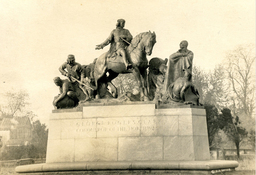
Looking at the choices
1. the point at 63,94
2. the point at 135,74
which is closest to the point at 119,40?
the point at 135,74

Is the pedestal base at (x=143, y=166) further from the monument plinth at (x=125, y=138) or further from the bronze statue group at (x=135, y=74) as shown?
the bronze statue group at (x=135, y=74)

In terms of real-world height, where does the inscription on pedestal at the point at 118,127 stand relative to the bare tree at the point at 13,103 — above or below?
below

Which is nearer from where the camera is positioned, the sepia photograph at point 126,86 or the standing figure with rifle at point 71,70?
the sepia photograph at point 126,86

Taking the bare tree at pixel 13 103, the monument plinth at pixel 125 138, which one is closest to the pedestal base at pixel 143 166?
the monument plinth at pixel 125 138

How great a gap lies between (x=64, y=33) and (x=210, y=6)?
39.1ft

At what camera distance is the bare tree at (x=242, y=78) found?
27.2 metres

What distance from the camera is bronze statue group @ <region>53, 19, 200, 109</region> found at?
430 inches

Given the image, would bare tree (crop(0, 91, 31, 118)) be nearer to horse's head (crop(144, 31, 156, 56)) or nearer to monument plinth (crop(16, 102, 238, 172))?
monument plinth (crop(16, 102, 238, 172))

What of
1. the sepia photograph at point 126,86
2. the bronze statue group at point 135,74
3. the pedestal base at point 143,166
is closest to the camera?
the pedestal base at point 143,166

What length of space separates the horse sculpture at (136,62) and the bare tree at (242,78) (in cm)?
1800

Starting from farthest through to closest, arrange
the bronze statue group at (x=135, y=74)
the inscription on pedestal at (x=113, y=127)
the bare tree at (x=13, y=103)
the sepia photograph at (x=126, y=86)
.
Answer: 1. the bare tree at (x=13, y=103)
2. the bronze statue group at (x=135, y=74)
3. the inscription on pedestal at (x=113, y=127)
4. the sepia photograph at (x=126, y=86)

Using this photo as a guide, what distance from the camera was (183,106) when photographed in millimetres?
10344

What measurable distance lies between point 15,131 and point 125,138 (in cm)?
2059

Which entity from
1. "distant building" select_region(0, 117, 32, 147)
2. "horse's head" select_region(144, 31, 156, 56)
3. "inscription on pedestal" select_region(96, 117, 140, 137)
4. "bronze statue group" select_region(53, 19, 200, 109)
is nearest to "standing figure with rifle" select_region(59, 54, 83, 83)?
"bronze statue group" select_region(53, 19, 200, 109)
